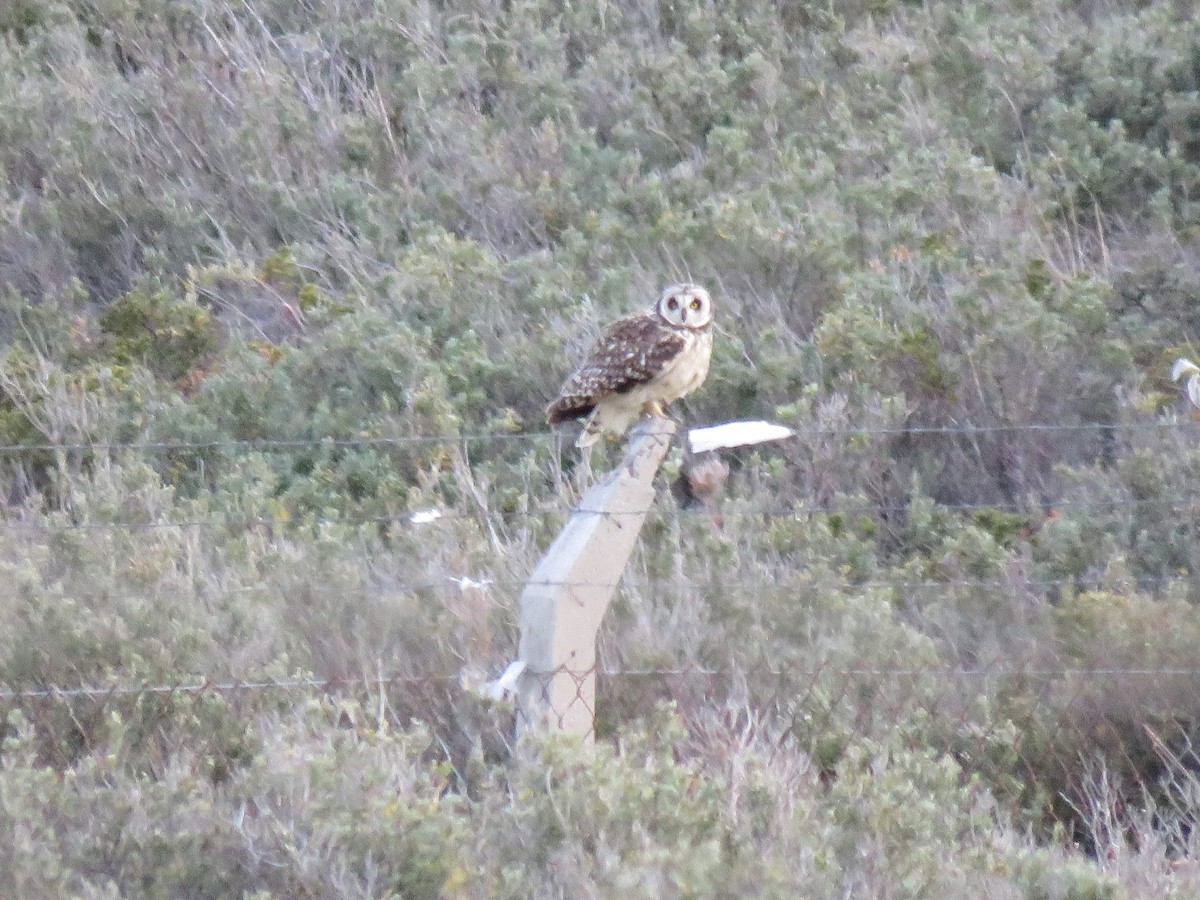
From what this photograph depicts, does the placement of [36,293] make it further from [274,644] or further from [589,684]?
[589,684]

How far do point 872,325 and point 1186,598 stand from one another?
258 cm

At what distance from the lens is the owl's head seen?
6.32m

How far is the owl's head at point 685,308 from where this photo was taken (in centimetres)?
632

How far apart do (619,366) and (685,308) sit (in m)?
0.41

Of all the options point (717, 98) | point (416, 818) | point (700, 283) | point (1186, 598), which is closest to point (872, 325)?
point (700, 283)

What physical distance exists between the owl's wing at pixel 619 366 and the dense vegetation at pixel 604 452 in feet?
1.34

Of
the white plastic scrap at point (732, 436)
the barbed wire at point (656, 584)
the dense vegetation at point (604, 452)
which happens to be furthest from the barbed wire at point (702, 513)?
the white plastic scrap at point (732, 436)

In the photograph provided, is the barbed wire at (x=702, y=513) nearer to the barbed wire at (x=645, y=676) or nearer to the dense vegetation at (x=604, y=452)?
the dense vegetation at (x=604, y=452)

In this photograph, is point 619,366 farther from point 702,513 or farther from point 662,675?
point 702,513

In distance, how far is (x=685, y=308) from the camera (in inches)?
250

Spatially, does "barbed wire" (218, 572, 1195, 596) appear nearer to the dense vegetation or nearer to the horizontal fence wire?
the dense vegetation

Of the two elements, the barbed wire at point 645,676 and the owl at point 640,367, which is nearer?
the barbed wire at point 645,676

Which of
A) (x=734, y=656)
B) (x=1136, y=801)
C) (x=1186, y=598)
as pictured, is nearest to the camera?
(x=1136, y=801)

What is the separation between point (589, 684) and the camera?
4.72 m
